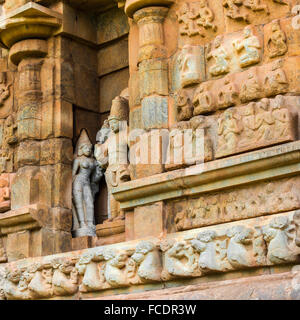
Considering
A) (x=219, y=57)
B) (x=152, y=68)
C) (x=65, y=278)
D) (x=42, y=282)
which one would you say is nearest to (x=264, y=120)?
(x=219, y=57)

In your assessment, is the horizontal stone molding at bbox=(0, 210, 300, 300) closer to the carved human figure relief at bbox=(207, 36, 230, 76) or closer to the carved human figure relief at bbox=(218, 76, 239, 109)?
the carved human figure relief at bbox=(218, 76, 239, 109)

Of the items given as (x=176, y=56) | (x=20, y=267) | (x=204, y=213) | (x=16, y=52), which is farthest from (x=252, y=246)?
(x=16, y=52)

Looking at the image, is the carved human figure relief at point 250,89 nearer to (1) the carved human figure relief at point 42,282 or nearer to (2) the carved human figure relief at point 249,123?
(2) the carved human figure relief at point 249,123

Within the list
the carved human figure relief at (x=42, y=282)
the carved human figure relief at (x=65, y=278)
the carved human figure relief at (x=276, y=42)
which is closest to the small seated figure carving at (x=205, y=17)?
the carved human figure relief at (x=276, y=42)

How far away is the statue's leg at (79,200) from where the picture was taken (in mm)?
9211

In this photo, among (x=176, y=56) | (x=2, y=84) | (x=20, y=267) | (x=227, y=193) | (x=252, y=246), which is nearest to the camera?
(x=252, y=246)

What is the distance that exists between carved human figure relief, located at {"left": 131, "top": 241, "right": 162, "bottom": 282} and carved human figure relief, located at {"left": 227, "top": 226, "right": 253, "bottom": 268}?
0.80m

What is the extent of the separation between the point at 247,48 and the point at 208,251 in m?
1.81

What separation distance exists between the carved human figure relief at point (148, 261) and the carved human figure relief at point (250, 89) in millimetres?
1494

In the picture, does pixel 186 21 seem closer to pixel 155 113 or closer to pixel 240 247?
pixel 155 113

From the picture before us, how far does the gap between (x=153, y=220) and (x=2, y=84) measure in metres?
3.33

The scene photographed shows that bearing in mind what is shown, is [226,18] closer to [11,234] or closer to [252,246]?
[252,246]

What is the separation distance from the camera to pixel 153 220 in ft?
25.0

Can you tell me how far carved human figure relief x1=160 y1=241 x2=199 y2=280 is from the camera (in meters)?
7.04
